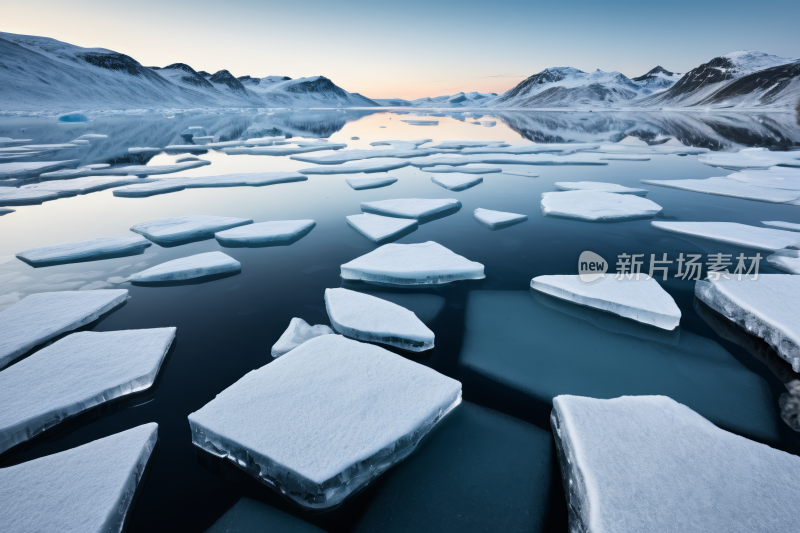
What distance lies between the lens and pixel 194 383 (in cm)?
171

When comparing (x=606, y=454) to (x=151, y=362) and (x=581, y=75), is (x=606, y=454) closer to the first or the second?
(x=151, y=362)

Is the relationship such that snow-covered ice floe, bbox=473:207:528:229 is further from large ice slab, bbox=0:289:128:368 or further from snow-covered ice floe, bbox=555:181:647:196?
large ice slab, bbox=0:289:128:368

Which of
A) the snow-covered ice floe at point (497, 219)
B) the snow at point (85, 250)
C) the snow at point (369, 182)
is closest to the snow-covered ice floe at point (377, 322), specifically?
the snow-covered ice floe at point (497, 219)

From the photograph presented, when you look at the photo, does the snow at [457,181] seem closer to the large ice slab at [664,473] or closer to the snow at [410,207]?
the snow at [410,207]

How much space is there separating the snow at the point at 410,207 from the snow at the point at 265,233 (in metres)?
0.91

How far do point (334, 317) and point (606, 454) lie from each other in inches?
55.6

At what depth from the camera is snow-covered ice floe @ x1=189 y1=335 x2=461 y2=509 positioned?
1.20 meters

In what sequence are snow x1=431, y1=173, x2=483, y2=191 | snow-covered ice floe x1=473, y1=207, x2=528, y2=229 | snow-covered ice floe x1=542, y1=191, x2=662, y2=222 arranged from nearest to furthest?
snow-covered ice floe x1=473, y1=207, x2=528, y2=229 < snow-covered ice floe x1=542, y1=191, x2=662, y2=222 < snow x1=431, y1=173, x2=483, y2=191

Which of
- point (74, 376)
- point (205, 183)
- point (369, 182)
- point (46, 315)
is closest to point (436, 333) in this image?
point (74, 376)

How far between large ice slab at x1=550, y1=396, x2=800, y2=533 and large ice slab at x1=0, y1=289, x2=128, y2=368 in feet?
8.34

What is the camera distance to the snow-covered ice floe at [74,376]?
1.42 metres

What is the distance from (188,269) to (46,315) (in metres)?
0.79

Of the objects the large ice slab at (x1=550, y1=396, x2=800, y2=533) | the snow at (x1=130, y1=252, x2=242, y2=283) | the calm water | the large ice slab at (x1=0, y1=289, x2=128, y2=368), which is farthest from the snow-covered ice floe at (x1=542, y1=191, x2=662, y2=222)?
the large ice slab at (x1=0, y1=289, x2=128, y2=368)

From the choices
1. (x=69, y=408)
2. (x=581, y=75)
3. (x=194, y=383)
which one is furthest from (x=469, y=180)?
(x=581, y=75)
